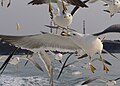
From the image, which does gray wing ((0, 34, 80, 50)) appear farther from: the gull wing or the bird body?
the bird body

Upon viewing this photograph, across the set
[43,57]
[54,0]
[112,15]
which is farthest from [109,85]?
[54,0]

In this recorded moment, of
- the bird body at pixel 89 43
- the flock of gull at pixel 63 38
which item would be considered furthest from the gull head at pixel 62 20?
the bird body at pixel 89 43

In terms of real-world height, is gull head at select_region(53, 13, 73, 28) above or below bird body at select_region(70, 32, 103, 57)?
above

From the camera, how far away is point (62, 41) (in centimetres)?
272

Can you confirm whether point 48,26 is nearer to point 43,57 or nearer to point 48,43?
point 48,43

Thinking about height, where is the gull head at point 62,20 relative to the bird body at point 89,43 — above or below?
above

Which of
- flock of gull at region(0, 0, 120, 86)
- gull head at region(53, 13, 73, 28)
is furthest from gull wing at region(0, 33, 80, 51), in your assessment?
gull head at region(53, 13, 73, 28)

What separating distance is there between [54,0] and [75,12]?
0.32m

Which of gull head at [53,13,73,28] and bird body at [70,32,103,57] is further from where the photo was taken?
gull head at [53,13,73,28]

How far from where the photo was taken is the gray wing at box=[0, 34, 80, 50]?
2.12m

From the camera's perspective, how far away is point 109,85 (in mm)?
6488

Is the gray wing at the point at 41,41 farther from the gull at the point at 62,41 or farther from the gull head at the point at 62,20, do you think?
the gull head at the point at 62,20

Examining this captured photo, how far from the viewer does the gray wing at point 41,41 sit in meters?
2.12

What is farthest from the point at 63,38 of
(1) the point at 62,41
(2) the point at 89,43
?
(2) the point at 89,43
